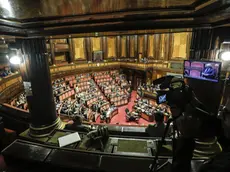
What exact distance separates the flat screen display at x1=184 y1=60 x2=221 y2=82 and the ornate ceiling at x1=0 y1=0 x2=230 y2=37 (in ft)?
2.40

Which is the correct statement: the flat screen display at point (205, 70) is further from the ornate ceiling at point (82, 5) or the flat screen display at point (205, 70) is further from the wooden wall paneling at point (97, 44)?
the wooden wall paneling at point (97, 44)

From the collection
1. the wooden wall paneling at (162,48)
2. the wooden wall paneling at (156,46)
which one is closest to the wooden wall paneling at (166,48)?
the wooden wall paneling at (162,48)

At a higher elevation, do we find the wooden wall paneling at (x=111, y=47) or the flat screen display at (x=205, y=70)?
the wooden wall paneling at (x=111, y=47)

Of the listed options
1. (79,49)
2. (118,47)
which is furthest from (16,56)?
(118,47)

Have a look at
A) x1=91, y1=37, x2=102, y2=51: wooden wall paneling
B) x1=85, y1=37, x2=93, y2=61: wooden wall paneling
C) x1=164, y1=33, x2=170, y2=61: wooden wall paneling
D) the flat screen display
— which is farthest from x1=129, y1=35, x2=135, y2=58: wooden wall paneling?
the flat screen display

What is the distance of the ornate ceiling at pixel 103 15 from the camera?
1820mm

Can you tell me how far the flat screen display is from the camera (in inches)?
108

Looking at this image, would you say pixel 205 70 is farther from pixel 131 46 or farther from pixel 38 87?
pixel 131 46

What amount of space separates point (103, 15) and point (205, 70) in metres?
2.10

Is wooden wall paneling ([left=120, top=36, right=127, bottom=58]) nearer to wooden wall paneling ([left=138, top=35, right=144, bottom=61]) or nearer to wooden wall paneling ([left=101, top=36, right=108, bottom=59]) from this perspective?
wooden wall paneling ([left=138, top=35, right=144, bottom=61])

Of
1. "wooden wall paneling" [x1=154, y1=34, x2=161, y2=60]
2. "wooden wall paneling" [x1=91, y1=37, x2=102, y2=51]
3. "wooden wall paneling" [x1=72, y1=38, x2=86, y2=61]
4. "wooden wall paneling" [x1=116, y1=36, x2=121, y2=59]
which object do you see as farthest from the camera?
"wooden wall paneling" [x1=116, y1=36, x2=121, y2=59]

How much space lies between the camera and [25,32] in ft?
10.3

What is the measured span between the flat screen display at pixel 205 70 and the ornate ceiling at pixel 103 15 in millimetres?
732

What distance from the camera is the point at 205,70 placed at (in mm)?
2586
